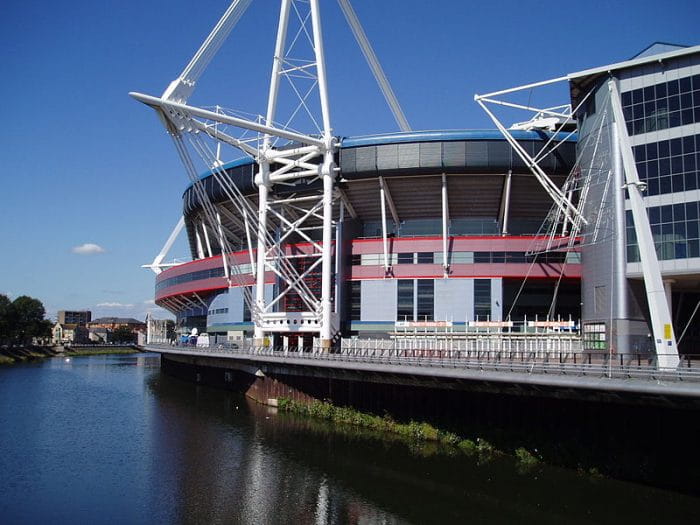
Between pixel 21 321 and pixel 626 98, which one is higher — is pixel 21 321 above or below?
below

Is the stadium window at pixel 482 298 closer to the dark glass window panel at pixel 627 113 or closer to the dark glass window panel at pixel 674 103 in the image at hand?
the dark glass window panel at pixel 627 113

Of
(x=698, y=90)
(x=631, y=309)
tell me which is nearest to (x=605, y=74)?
(x=698, y=90)

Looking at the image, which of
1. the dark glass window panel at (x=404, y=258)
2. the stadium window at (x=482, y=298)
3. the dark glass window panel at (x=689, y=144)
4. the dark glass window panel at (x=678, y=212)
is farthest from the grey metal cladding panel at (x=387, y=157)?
the dark glass window panel at (x=678, y=212)

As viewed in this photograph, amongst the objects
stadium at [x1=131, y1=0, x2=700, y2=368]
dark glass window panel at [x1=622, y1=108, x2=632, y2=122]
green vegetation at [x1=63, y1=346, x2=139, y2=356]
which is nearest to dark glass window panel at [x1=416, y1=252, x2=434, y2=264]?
stadium at [x1=131, y1=0, x2=700, y2=368]

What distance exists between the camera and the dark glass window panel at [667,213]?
3578 centimetres

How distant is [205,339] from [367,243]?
22.1 m

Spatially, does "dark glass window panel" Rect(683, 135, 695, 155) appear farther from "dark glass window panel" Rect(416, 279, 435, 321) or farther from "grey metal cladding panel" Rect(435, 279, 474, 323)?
"dark glass window panel" Rect(416, 279, 435, 321)

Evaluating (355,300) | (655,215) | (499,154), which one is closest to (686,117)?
(655,215)

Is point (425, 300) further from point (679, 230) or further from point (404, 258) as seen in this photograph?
point (679, 230)

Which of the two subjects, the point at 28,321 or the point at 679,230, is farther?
the point at 28,321

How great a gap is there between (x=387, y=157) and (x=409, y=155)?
6.16 ft

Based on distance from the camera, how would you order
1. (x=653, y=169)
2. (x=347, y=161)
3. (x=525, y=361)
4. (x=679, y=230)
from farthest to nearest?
(x=347, y=161)
(x=653, y=169)
(x=679, y=230)
(x=525, y=361)

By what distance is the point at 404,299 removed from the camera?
186ft

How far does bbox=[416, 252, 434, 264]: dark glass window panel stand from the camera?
56906 mm
